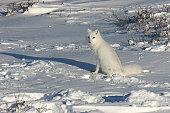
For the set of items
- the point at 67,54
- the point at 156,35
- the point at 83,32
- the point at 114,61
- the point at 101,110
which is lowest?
the point at 101,110

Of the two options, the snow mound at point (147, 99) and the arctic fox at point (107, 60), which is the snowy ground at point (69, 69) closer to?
the snow mound at point (147, 99)

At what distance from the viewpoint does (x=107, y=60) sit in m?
4.63

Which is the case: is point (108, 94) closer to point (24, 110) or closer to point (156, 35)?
point (24, 110)

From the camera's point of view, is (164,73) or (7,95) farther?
(164,73)

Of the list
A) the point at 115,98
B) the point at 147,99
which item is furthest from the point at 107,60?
the point at 147,99

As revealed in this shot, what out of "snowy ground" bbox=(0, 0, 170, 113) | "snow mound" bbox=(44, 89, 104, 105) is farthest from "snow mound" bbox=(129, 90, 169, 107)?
"snow mound" bbox=(44, 89, 104, 105)

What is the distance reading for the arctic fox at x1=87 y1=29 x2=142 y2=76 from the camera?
4.48 meters

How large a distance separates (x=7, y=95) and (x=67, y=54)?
2312 mm

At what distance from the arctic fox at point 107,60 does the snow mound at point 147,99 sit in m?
1.16

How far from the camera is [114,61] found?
4.54 metres

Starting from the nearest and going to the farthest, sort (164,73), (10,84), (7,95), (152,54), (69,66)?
1. (7,95)
2. (10,84)
3. (164,73)
4. (69,66)
5. (152,54)

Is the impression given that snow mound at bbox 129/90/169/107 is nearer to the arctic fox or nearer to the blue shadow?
Result: the blue shadow

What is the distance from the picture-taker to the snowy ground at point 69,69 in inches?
120

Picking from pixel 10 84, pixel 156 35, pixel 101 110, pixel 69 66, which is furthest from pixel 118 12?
pixel 101 110
